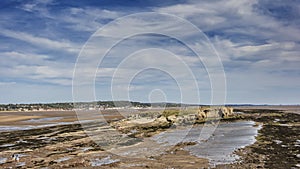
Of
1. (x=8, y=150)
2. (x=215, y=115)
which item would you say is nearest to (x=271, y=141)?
(x=8, y=150)

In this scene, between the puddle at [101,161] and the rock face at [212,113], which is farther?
the rock face at [212,113]

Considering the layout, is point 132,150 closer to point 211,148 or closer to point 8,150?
point 211,148

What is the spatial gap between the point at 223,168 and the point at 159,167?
386cm

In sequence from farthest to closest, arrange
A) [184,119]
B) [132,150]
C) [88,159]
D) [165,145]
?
[184,119] < [165,145] < [132,150] < [88,159]

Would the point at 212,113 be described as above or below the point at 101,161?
above

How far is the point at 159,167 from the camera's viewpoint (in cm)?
2123

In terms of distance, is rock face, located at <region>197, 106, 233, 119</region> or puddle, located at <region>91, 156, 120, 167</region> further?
rock face, located at <region>197, 106, 233, 119</region>

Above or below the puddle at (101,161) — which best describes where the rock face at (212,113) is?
above

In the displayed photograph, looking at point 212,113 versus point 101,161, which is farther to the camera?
point 212,113

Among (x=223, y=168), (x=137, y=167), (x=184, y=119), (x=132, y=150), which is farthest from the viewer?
(x=184, y=119)

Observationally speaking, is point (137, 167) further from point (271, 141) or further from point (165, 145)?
point (271, 141)

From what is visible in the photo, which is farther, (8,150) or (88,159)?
(8,150)

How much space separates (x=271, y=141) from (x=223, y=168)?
48.3 ft

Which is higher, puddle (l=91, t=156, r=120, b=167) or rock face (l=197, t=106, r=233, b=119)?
rock face (l=197, t=106, r=233, b=119)
